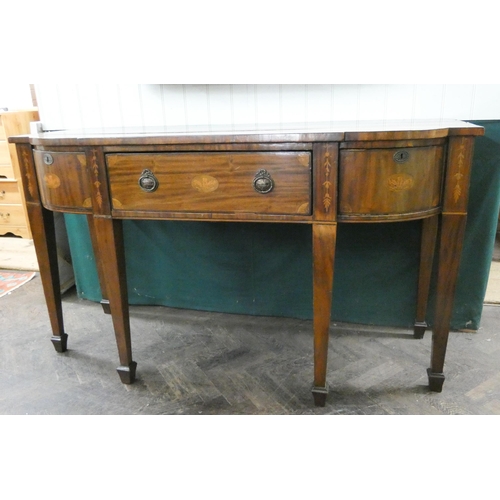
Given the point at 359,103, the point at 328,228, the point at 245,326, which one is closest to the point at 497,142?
the point at 359,103

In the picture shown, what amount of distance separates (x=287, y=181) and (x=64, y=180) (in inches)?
28.7

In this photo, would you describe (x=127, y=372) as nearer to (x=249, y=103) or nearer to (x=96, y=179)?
(x=96, y=179)

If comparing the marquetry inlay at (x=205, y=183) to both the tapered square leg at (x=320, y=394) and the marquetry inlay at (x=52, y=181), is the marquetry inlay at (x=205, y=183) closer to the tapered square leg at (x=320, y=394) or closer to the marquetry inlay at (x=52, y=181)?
the marquetry inlay at (x=52, y=181)

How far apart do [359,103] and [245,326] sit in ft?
3.46

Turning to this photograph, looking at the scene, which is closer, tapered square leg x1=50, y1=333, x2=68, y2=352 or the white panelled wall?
the white panelled wall

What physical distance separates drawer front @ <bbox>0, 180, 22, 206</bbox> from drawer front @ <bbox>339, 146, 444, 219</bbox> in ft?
9.99

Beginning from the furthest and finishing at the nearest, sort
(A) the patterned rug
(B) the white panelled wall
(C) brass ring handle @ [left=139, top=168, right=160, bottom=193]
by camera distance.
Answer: (A) the patterned rug, (B) the white panelled wall, (C) brass ring handle @ [left=139, top=168, right=160, bottom=193]

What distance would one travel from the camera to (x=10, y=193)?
11.5 feet

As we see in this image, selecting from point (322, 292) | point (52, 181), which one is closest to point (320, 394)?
point (322, 292)

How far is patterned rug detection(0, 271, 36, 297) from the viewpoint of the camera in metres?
2.50

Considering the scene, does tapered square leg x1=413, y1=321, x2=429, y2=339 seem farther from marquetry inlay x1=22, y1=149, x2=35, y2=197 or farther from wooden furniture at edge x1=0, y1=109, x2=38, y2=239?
wooden furniture at edge x1=0, y1=109, x2=38, y2=239

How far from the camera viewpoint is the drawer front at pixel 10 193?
3.47 meters

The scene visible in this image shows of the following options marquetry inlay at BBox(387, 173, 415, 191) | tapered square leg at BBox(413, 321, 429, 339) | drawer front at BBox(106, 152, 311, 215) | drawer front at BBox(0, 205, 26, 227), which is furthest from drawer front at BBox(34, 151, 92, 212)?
drawer front at BBox(0, 205, 26, 227)

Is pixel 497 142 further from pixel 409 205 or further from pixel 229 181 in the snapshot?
pixel 229 181
